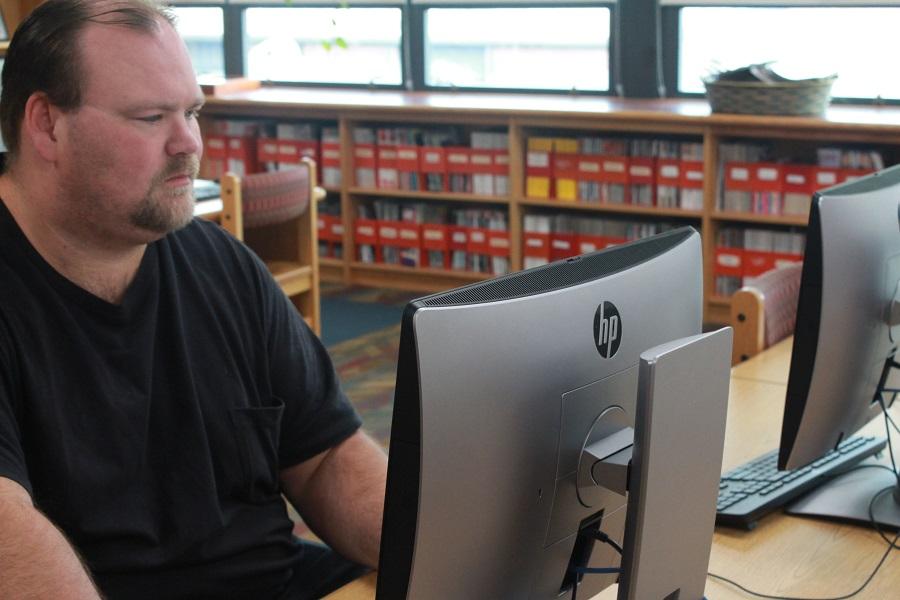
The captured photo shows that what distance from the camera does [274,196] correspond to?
4.20 meters

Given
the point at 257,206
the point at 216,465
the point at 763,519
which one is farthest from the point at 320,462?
the point at 257,206

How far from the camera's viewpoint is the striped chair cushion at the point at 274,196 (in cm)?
408

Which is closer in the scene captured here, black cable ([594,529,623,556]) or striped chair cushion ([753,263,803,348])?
black cable ([594,529,623,556])

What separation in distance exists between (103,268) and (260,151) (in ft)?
16.3

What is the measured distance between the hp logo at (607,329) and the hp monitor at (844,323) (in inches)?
18.5

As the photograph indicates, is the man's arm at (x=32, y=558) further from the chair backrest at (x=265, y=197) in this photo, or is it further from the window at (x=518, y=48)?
the window at (x=518, y=48)

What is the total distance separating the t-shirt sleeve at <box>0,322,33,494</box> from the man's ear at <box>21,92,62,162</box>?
0.73ft

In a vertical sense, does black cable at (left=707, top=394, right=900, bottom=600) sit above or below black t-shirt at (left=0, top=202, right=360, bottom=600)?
below

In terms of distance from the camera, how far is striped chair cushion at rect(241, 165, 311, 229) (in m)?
4.08

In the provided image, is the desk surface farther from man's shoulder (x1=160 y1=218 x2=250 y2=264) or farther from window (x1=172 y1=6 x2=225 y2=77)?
window (x1=172 y1=6 x2=225 y2=77)

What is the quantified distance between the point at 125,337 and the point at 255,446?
0.77 feet

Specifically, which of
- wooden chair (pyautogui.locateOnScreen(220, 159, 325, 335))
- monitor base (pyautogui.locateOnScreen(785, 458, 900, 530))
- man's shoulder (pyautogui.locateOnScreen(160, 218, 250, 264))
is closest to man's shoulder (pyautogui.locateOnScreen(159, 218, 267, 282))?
man's shoulder (pyautogui.locateOnScreen(160, 218, 250, 264))

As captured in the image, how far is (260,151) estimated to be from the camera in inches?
253

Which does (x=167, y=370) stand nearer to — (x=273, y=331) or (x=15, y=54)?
(x=273, y=331)
